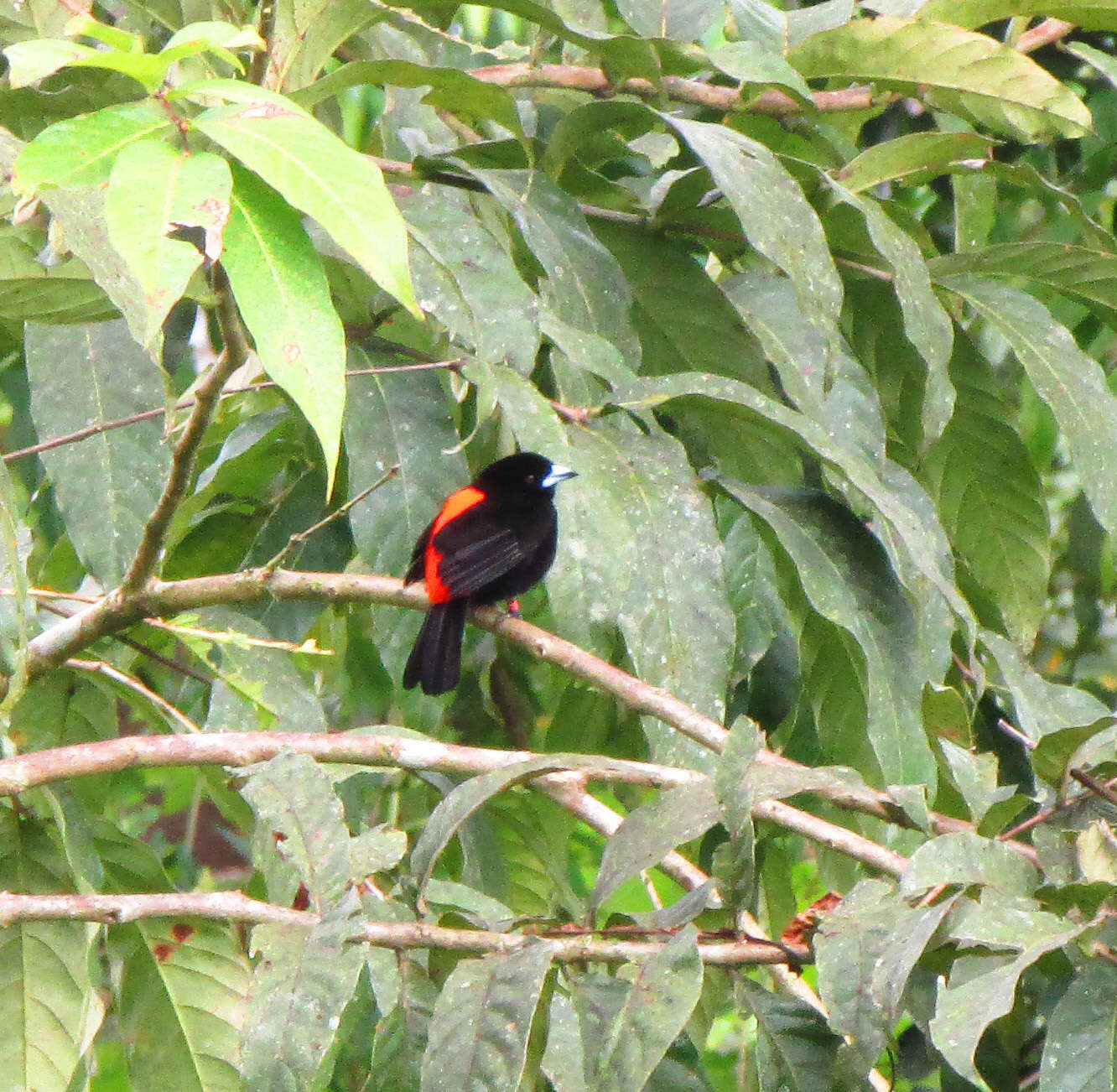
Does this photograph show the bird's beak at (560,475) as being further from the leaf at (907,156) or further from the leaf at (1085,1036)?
the leaf at (1085,1036)

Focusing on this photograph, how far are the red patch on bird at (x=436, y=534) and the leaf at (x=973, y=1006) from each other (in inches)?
59.0

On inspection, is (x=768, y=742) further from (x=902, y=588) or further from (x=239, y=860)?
(x=239, y=860)

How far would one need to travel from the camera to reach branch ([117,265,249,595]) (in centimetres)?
165

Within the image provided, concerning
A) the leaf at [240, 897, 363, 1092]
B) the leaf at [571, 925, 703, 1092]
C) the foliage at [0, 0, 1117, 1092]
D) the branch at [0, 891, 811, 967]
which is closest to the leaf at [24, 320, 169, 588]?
the foliage at [0, 0, 1117, 1092]

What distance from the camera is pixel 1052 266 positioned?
2951 millimetres

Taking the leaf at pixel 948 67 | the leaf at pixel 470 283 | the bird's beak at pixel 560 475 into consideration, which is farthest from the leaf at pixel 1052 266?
the leaf at pixel 470 283

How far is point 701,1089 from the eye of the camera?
1.86 meters

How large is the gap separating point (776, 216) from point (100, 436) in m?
1.26

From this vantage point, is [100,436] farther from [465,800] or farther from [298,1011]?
[298,1011]

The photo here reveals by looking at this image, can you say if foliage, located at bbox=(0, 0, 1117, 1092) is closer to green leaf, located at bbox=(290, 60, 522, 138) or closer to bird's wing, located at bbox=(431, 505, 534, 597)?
green leaf, located at bbox=(290, 60, 522, 138)

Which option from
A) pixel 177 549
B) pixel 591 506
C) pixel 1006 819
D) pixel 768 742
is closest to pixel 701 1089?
pixel 1006 819

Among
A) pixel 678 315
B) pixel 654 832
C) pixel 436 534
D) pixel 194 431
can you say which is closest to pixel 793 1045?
pixel 654 832

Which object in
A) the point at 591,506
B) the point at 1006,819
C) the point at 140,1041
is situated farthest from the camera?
the point at 140,1041

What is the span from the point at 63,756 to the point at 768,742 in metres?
1.73
